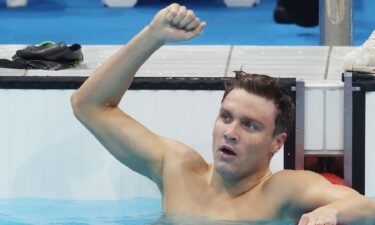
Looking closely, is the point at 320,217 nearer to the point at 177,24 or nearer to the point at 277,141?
the point at 277,141

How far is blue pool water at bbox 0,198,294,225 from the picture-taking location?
417cm

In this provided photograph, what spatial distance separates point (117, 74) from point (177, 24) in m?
0.35

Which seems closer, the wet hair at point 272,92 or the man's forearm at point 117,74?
the wet hair at point 272,92

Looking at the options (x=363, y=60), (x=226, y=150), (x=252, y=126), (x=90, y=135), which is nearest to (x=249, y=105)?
(x=252, y=126)

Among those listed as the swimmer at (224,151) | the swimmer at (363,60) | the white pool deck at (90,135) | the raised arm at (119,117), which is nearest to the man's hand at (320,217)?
the swimmer at (224,151)

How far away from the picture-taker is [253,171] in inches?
138

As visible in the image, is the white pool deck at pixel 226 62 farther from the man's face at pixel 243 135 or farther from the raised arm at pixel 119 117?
the man's face at pixel 243 135

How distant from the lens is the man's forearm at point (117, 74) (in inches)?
141

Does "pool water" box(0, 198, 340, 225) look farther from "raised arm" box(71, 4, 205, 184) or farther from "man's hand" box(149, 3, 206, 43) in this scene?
"man's hand" box(149, 3, 206, 43)

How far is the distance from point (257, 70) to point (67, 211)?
94 centimetres

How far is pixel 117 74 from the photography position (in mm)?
3658

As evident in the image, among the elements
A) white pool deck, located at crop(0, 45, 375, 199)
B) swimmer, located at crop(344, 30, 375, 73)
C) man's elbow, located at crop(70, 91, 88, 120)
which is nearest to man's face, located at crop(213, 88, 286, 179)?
man's elbow, located at crop(70, 91, 88, 120)

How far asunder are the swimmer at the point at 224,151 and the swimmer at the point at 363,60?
2.62 ft

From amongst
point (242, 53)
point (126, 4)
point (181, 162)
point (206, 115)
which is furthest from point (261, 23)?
point (181, 162)
